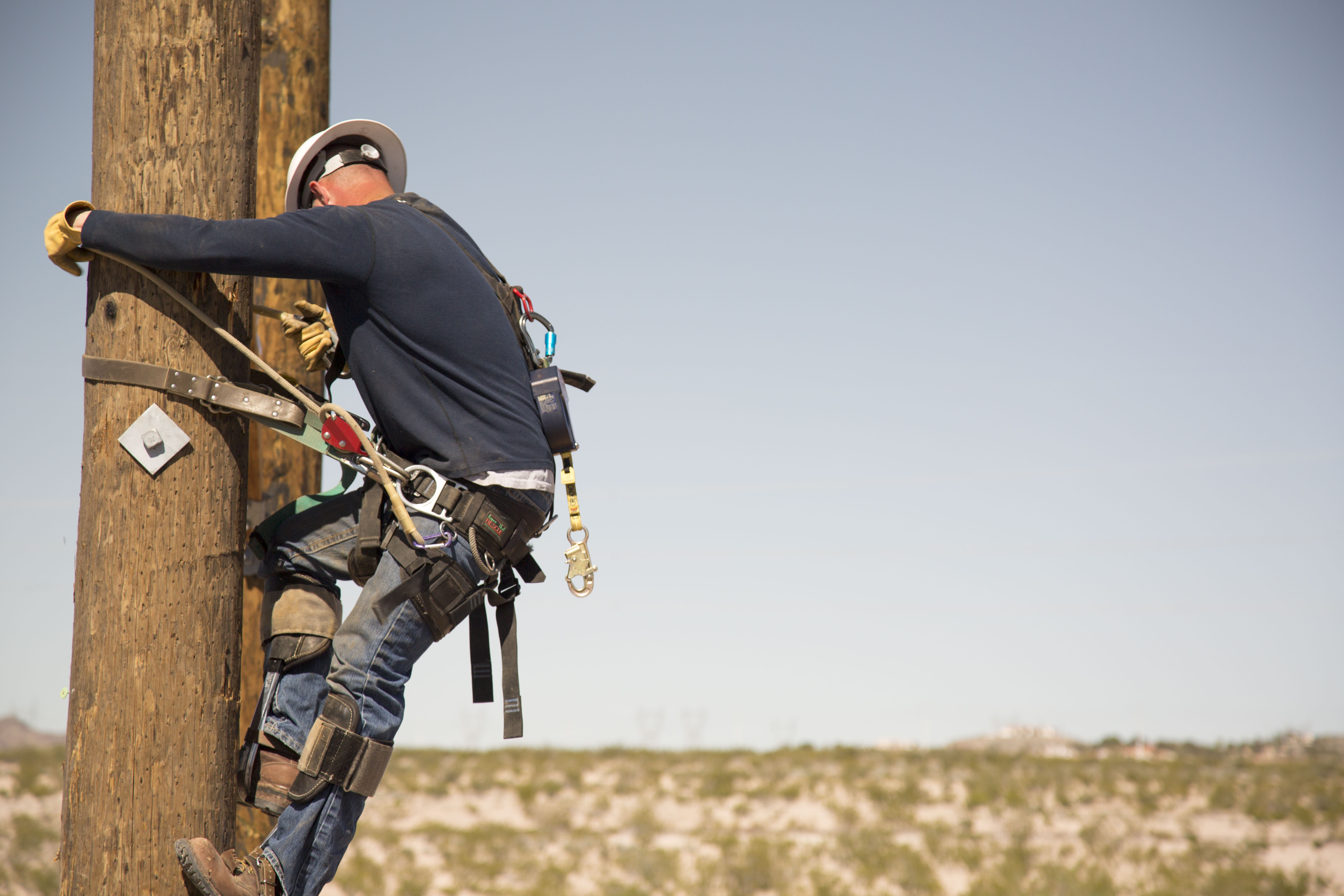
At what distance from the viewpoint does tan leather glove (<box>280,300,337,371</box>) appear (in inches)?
152

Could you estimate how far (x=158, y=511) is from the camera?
3.10 metres

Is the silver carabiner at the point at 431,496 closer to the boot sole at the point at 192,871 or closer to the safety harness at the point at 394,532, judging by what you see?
the safety harness at the point at 394,532

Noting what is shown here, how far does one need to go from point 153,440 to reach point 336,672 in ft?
2.77

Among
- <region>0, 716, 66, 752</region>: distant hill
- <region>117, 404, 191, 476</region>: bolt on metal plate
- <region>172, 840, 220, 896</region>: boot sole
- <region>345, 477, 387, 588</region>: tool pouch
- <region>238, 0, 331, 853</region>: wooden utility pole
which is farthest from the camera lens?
<region>0, 716, 66, 752</region>: distant hill

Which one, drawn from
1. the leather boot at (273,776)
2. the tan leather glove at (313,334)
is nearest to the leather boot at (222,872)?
the leather boot at (273,776)

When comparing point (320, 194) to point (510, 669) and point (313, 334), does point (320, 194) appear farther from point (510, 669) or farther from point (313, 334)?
point (510, 669)

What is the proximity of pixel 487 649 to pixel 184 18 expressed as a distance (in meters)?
2.19

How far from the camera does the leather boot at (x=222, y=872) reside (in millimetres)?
2984

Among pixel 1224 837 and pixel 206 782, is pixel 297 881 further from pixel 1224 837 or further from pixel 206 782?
pixel 1224 837

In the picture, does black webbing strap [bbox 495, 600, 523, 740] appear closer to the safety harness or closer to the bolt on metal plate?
the safety harness

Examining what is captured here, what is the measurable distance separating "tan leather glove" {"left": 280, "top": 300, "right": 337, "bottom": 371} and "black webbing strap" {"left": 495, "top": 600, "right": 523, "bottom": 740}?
1108mm

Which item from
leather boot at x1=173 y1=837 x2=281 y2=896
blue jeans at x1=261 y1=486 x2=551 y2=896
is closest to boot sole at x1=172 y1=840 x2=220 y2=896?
leather boot at x1=173 y1=837 x2=281 y2=896

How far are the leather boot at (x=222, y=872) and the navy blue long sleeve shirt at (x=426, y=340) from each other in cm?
125

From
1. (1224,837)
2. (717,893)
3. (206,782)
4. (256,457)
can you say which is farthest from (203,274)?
(1224,837)
